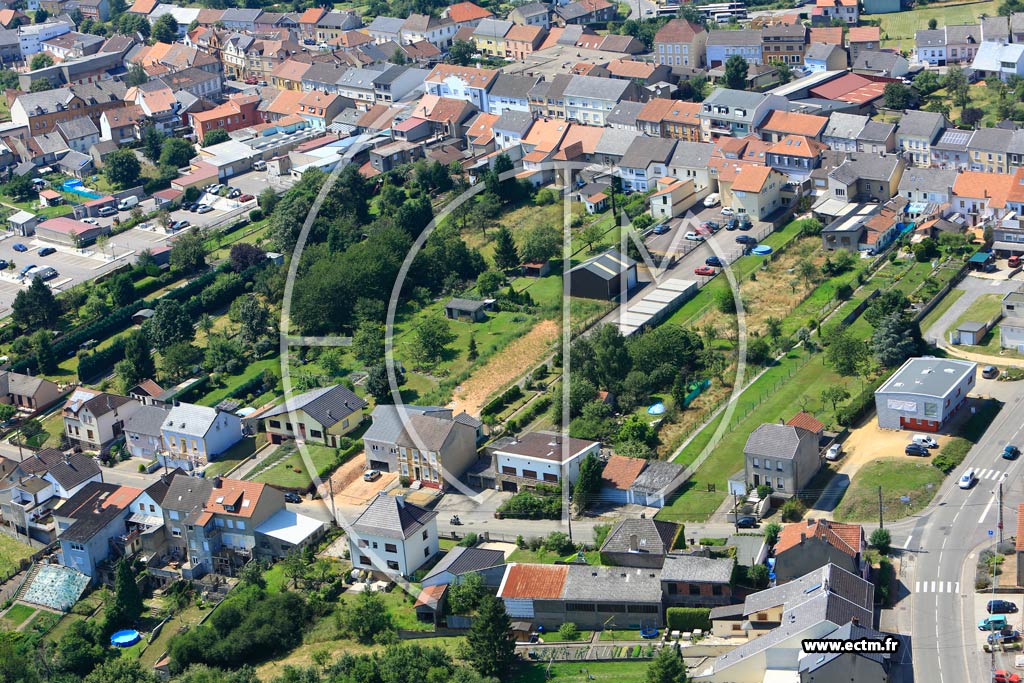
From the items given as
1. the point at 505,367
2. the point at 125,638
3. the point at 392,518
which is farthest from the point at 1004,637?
the point at 125,638

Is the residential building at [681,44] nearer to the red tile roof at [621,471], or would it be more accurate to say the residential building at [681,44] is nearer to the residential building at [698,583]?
the red tile roof at [621,471]

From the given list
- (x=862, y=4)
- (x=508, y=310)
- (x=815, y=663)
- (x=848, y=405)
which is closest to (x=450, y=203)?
(x=508, y=310)

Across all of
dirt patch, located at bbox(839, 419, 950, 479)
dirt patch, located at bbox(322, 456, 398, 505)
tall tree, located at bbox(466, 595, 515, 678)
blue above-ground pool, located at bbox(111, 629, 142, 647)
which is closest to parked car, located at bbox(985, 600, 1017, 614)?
dirt patch, located at bbox(839, 419, 950, 479)

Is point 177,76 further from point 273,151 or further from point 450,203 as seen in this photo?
point 450,203

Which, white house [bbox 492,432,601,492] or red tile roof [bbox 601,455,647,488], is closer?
red tile roof [bbox 601,455,647,488]

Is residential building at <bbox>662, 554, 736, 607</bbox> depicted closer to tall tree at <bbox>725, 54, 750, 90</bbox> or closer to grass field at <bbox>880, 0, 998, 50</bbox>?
tall tree at <bbox>725, 54, 750, 90</bbox>

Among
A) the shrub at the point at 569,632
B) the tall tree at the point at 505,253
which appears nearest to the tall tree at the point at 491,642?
the shrub at the point at 569,632

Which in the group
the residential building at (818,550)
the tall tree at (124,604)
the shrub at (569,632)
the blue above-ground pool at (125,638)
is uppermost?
the residential building at (818,550)
